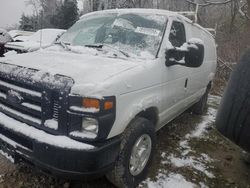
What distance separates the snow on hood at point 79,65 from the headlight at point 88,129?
282 millimetres

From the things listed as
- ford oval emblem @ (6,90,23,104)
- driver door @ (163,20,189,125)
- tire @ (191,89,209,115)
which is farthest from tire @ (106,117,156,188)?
tire @ (191,89,209,115)

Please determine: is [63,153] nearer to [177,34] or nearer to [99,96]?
[99,96]

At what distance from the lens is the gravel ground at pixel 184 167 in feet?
10.6

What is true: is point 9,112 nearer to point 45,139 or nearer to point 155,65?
point 45,139

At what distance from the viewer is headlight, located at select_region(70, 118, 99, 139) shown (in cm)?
238

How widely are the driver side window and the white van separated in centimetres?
1

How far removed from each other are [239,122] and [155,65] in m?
1.15

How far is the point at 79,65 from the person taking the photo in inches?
110

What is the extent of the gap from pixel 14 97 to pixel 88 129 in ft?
2.99

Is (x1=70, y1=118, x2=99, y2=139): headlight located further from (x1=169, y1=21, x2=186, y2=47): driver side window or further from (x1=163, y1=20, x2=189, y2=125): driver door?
(x1=169, y1=21, x2=186, y2=47): driver side window

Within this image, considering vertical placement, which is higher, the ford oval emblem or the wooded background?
the wooded background

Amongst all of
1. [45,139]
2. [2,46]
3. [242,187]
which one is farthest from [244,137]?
[2,46]

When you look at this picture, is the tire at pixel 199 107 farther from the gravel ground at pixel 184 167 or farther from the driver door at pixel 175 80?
the driver door at pixel 175 80

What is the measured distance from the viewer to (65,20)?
69.6 ft
